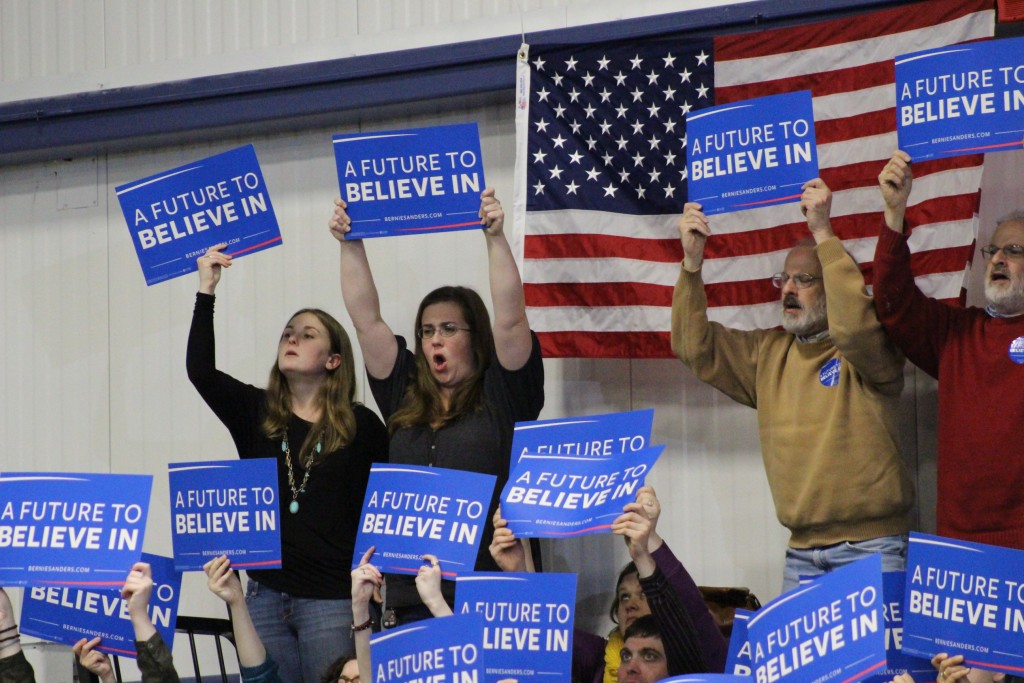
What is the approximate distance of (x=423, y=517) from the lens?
3.79 meters

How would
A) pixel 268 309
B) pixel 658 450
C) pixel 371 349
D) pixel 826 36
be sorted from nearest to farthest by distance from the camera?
pixel 658 450, pixel 371 349, pixel 826 36, pixel 268 309

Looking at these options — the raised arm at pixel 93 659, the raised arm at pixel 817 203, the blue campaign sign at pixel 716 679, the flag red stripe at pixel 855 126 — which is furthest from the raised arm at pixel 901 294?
the raised arm at pixel 93 659

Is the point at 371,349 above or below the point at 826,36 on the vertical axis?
below

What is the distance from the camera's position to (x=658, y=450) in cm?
357

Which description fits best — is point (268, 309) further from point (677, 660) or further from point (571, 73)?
point (677, 660)

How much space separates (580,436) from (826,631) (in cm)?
100

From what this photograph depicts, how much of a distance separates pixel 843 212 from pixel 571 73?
43.2 inches

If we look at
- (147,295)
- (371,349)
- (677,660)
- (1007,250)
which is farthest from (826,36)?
(147,295)

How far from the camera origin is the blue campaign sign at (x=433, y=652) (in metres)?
3.28

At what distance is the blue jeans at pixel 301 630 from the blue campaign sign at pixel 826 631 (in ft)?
5.34

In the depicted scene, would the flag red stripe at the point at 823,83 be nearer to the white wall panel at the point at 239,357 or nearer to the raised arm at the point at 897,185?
the raised arm at the point at 897,185

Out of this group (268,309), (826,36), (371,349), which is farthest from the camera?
(268,309)

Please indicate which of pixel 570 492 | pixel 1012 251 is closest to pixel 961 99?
pixel 1012 251

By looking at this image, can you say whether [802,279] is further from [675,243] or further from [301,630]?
[301,630]
